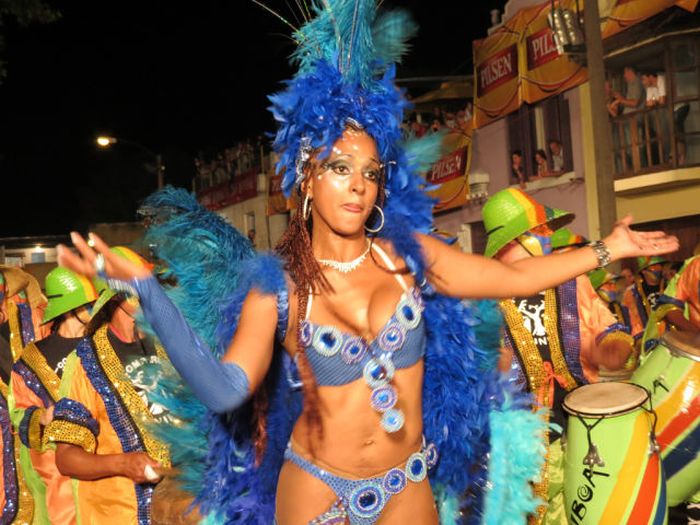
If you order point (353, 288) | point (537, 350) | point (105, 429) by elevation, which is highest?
point (353, 288)

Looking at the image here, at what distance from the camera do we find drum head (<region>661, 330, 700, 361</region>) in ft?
13.0

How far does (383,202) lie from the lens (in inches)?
116

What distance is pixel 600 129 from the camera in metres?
11.0

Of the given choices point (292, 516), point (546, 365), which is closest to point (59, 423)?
point (292, 516)

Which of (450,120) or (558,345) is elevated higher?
(450,120)

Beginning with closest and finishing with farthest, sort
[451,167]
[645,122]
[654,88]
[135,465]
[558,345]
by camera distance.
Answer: [135,465] < [558,345] < [654,88] < [645,122] < [451,167]

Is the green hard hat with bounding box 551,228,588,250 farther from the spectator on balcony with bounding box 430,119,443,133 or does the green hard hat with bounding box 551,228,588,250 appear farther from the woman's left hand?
the spectator on balcony with bounding box 430,119,443,133

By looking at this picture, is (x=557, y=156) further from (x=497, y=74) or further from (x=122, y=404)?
(x=122, y=404)

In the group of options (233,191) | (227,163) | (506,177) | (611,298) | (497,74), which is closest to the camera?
(611,298)

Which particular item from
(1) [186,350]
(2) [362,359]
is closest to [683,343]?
(2) [362,359]

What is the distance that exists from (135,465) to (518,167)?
18008 mm

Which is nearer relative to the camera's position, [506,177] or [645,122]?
[645,122]

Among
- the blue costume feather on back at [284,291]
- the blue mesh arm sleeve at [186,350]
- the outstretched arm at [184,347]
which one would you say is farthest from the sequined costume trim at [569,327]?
the blue mesh arm sleeve at [186,350]

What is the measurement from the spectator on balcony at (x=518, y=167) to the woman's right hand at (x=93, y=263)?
1891 centimetres
